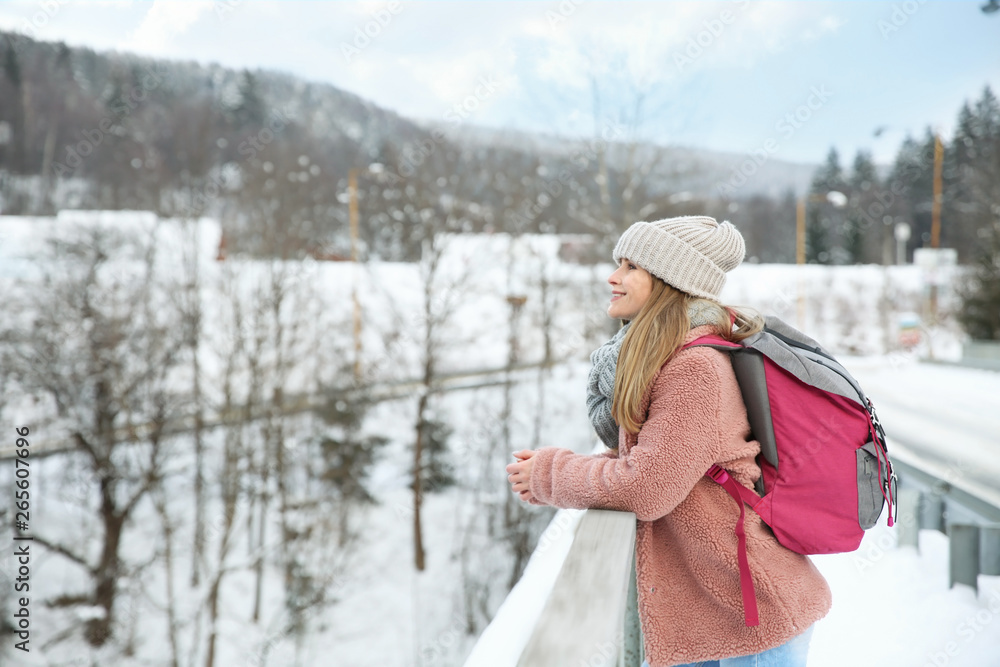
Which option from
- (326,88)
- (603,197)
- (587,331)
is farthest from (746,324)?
(326,88)

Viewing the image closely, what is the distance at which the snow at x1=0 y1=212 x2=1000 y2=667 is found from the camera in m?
15.7

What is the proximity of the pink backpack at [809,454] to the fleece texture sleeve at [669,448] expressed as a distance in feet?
0.35

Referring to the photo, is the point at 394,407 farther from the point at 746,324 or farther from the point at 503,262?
the point at 746,324

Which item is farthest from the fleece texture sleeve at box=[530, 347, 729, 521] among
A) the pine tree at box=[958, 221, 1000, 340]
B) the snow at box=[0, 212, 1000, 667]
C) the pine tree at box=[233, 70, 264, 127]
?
the pine tree at box=[233, 70, 264, 127]

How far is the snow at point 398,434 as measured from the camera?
51.5 feet

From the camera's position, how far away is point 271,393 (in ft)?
67.8

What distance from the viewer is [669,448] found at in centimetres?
136

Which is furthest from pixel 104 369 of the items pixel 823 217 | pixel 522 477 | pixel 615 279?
pixel 823 217

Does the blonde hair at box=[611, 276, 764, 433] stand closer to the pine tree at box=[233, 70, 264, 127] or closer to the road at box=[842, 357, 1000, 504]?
the road at box=[842, 357, 1000, 504]

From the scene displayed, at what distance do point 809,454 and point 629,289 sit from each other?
0.55 m

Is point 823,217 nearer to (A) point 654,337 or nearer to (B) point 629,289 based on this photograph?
(B) point 629,289

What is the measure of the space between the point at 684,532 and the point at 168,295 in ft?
67.2

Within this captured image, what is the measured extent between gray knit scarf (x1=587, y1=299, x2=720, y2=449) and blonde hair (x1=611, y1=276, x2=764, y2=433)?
1 cm

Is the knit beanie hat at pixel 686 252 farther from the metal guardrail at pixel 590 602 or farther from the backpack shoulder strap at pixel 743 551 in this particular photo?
the metal guardrail at pixel 590 602
